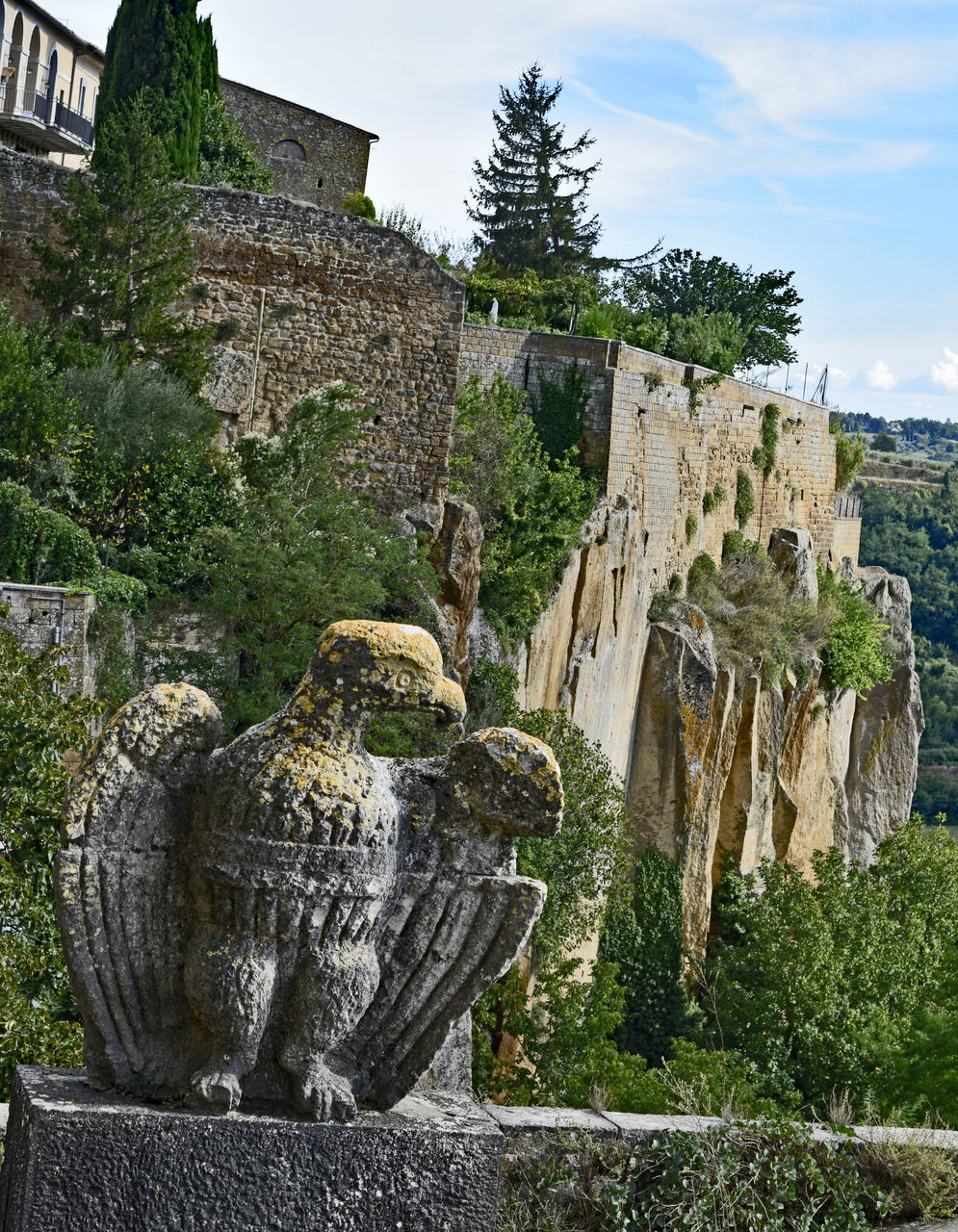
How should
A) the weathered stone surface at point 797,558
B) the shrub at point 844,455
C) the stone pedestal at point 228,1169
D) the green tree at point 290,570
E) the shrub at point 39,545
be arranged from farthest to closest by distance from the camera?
1. the shrub at point 844,455
2. the weathered stone surface at point 797,558
3. the green tree at point 290,570
4. the shrub at point 39,545
5. the stone pedestal at point 228,1169

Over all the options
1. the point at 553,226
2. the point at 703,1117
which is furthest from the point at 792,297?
the point at 703,1117

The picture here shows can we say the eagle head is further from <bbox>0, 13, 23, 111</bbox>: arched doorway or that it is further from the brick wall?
<bbox>0, 13, 23, 111</bbox>: arched doorway

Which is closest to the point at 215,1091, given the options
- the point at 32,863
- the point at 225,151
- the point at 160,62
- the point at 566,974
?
the point at 32,863

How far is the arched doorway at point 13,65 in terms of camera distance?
2903 centimetres

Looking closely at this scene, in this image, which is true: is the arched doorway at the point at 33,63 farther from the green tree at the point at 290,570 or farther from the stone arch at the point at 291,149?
the green tree at the point at 290,570

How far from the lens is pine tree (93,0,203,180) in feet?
74.0

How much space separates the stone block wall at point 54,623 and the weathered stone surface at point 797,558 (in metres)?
19.9

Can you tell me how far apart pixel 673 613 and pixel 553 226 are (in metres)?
21.9

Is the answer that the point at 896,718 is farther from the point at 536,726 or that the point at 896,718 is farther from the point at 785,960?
the point at 536,726

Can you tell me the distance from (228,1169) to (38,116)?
29.5 meters

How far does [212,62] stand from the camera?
29734 millimetres

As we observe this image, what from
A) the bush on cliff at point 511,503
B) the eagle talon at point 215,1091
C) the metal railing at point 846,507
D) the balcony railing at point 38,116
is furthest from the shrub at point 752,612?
the eagle talon at point 215,1091

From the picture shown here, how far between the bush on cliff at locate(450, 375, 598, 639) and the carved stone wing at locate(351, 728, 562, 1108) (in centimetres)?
1566

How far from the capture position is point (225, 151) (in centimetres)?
2909
